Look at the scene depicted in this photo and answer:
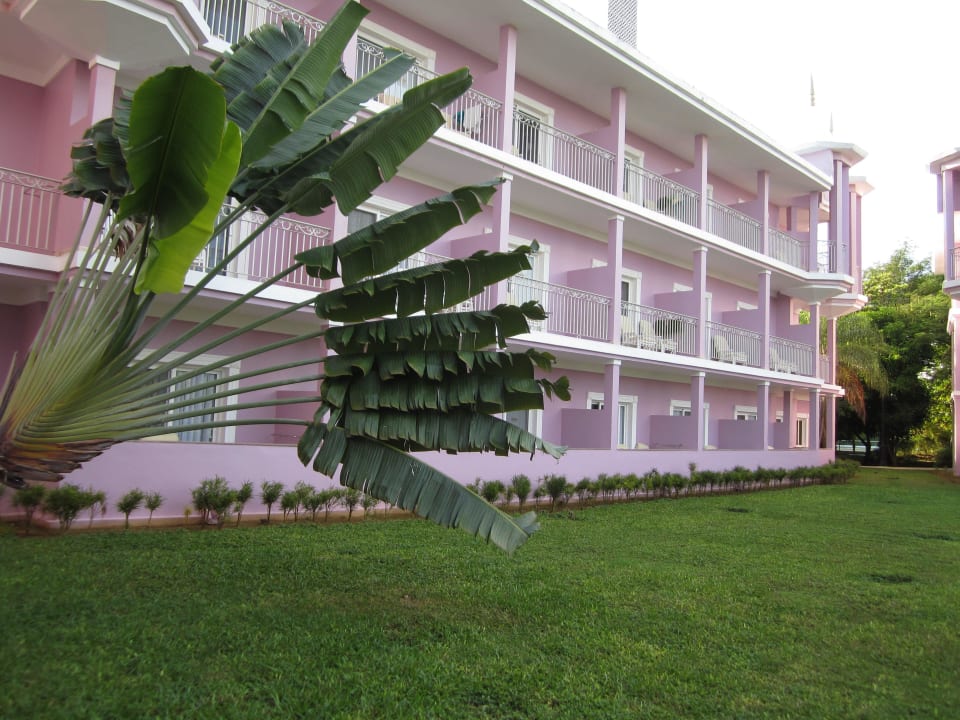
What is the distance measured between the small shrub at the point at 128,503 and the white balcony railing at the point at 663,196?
12.7m

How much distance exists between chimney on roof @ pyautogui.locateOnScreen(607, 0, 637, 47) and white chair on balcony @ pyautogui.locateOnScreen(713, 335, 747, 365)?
26.6 ft

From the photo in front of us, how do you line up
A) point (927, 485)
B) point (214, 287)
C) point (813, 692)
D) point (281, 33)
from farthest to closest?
point (927, 485)
point (214, 287)
point (281, 33)
point (813, 692)

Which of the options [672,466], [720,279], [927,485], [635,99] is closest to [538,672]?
[672,466]

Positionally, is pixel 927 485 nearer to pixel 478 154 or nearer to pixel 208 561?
pixel 478 154

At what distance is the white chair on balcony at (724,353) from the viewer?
19344 mm

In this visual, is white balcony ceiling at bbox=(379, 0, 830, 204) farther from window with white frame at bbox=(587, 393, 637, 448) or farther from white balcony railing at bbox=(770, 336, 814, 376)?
window with white frame at bbox=(587, 393, 637, 448)

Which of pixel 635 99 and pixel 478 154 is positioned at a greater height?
pixel 635 99

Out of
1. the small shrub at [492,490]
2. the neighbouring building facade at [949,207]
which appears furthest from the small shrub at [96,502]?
the neighbouring building facade at [949,207]

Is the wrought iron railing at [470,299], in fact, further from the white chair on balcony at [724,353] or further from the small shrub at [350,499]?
the white chair on balcony at [724,353]

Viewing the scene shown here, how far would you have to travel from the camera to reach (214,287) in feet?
31.5

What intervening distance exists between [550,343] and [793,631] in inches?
339

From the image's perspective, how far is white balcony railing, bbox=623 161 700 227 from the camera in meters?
17.4

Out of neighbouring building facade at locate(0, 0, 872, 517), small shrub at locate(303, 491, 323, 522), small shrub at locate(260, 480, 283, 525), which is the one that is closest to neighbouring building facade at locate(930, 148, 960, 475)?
neighbouring building facade at locate(0, 0, 872, 517)

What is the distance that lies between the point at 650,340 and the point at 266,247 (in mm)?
9746
